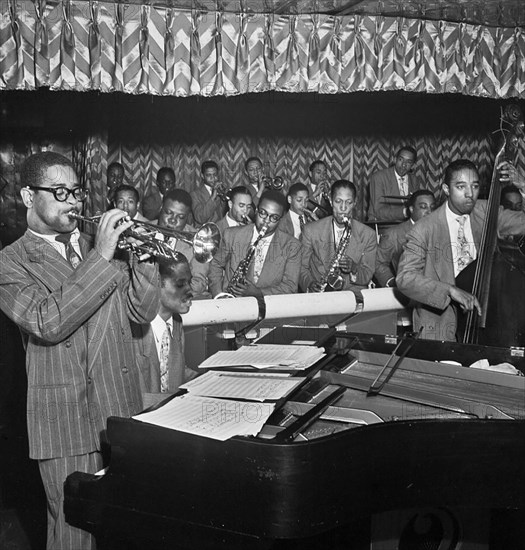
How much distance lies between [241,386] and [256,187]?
18.6 feet

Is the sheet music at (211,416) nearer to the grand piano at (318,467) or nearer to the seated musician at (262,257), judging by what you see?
the grand piano at (318,467)

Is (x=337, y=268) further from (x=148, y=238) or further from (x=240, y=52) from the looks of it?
(x=148, y=238)

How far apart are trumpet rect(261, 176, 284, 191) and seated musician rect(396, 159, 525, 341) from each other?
9.67 feet

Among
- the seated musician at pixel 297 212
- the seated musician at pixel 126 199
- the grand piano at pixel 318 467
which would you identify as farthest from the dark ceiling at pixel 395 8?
the seated musician at pixel 297 212

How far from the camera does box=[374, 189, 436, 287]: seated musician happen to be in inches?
238

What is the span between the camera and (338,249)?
5.89m

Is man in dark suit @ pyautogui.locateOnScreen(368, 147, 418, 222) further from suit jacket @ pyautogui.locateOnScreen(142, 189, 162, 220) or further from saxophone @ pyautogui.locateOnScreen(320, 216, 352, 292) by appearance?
saxophone @ pyautogui.locateOnScreen(320, 216, 352, 292)

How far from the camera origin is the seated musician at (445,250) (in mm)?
4488

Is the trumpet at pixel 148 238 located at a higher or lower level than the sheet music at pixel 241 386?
higher

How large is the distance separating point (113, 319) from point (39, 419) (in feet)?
1.42

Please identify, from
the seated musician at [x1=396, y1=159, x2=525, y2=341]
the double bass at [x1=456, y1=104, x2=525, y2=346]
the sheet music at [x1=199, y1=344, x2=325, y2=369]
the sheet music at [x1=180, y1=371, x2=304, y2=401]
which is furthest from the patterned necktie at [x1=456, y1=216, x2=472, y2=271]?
the sheet music at [x1=180, y1=371, x2=304, y2=401]

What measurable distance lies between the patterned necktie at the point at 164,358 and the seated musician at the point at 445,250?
5.79 ft

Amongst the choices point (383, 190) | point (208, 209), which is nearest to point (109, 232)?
point (208, 209)

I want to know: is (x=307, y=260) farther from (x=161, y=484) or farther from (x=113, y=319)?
(x=161, y=484)
